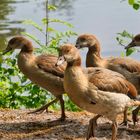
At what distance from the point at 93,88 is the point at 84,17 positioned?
1133 centimetres

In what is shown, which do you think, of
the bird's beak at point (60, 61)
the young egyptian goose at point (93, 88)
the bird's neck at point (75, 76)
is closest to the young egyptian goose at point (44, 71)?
the young egyptian goose at point (93, 88)

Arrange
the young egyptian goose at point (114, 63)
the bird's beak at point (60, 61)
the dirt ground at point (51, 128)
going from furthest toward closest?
the young egyptian goose at point (114, 63)
the dirt ground at point (51, 128)
the bird's beak at point (60, 61)

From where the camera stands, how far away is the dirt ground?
9801 millimetres

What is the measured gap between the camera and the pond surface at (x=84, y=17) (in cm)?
1795

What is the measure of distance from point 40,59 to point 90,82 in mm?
1768

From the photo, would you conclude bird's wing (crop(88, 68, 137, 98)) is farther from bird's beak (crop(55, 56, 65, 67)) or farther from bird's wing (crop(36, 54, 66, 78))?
bird's wing (crop(36, 54, 66, 78))

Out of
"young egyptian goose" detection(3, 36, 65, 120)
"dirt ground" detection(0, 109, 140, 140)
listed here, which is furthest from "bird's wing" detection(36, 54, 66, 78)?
"dirt ground" detection(0, 109, 140, 140)

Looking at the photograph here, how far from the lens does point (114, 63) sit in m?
10.6

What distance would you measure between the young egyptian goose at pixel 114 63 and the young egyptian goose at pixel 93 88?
43.9 inches

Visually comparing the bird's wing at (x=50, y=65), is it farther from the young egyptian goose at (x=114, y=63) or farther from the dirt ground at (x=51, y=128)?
the dirt ground at (x=51, y=128)

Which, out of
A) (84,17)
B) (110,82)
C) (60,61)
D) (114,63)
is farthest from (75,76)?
(84,17)

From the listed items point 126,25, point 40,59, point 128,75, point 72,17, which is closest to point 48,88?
point 40,59

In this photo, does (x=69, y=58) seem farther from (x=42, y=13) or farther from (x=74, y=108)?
(x=42, y=13)

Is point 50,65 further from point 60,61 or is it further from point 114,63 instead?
point 60,61
